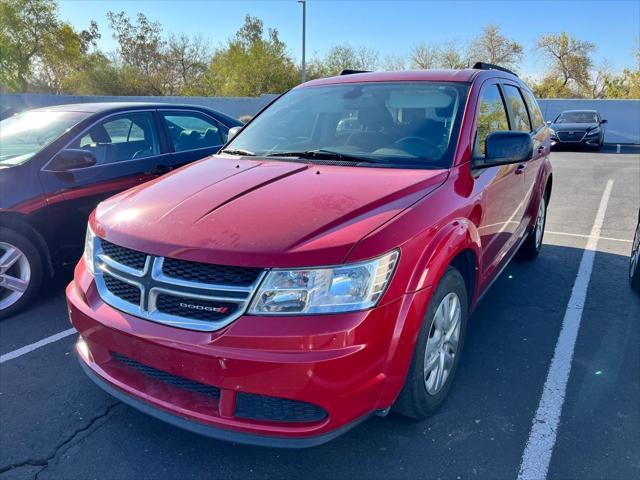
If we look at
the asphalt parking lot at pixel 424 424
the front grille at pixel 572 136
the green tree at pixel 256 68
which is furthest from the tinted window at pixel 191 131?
the green tree at pixel 256 68

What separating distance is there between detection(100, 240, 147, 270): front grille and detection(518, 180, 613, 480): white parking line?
1.95 m

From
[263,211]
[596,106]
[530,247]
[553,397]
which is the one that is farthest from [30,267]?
[596,106]

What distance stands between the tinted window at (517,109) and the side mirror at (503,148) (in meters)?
1.13

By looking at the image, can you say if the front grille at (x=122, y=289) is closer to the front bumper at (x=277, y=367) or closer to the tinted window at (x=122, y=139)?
the front bumper at (x=277, y=367)

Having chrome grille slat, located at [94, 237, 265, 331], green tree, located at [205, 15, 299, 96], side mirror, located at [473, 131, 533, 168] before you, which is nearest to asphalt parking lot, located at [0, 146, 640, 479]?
chrome grille slat, located at [94, 237, 265, 331]

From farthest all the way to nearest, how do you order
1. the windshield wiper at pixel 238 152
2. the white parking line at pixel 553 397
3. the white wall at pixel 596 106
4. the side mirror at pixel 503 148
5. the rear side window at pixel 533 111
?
the white wall at pixel 596 106 → the rear side window at pixel 533 111 → the windshield wiper at pixel 238 152 → the side mirror at pixel 503 148 → the white parking line at pixel 553 397

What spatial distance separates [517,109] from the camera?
423cm

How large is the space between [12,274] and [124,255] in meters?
2.38

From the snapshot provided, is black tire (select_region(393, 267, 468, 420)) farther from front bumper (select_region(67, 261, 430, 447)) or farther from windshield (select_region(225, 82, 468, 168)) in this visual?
windshield (select_region(225, 82, 468, 168))

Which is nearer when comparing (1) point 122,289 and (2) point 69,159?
(1) point 122,289

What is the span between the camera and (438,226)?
7.61ft

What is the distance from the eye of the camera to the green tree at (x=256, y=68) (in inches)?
1614

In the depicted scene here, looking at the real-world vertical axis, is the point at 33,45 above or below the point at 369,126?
above

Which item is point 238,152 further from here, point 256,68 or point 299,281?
point 256,68
